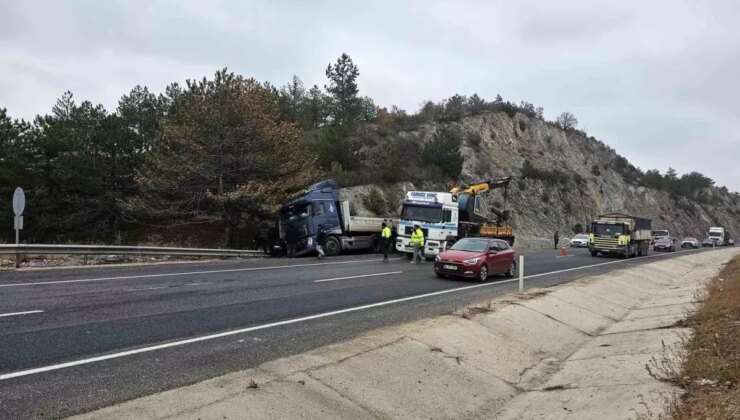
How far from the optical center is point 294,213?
2878cm

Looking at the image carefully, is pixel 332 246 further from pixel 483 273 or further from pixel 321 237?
pixel 483 273

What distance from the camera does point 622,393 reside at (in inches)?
277

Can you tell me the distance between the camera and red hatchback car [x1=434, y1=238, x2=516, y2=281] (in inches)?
732

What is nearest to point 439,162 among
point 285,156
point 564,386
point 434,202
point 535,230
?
point 535,230

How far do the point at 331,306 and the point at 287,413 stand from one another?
6676 millimetres

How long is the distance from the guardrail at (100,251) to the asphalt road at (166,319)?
2321mm

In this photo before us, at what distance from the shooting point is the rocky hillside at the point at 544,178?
2509 inches

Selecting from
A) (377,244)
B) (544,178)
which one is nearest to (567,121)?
(544,178)

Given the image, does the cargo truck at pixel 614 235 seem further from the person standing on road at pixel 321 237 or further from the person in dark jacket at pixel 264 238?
the person in dark jacket at pixel 264 238

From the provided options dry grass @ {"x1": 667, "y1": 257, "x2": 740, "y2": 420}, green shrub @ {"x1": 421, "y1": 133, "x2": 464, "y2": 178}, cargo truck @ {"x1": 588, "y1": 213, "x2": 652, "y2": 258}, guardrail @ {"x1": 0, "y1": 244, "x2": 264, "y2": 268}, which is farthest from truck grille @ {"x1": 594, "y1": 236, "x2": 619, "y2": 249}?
dry grass @ {"x1": 667, "y1": 257, "x2": 740, "y2": 420}

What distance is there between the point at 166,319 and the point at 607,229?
109 feet

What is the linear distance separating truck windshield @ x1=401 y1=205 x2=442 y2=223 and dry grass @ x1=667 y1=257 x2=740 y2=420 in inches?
596

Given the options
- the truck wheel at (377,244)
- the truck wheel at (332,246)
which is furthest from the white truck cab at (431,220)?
the truck wheel at (377,244)

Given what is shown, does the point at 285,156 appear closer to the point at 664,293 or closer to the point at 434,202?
the point at 434,202
